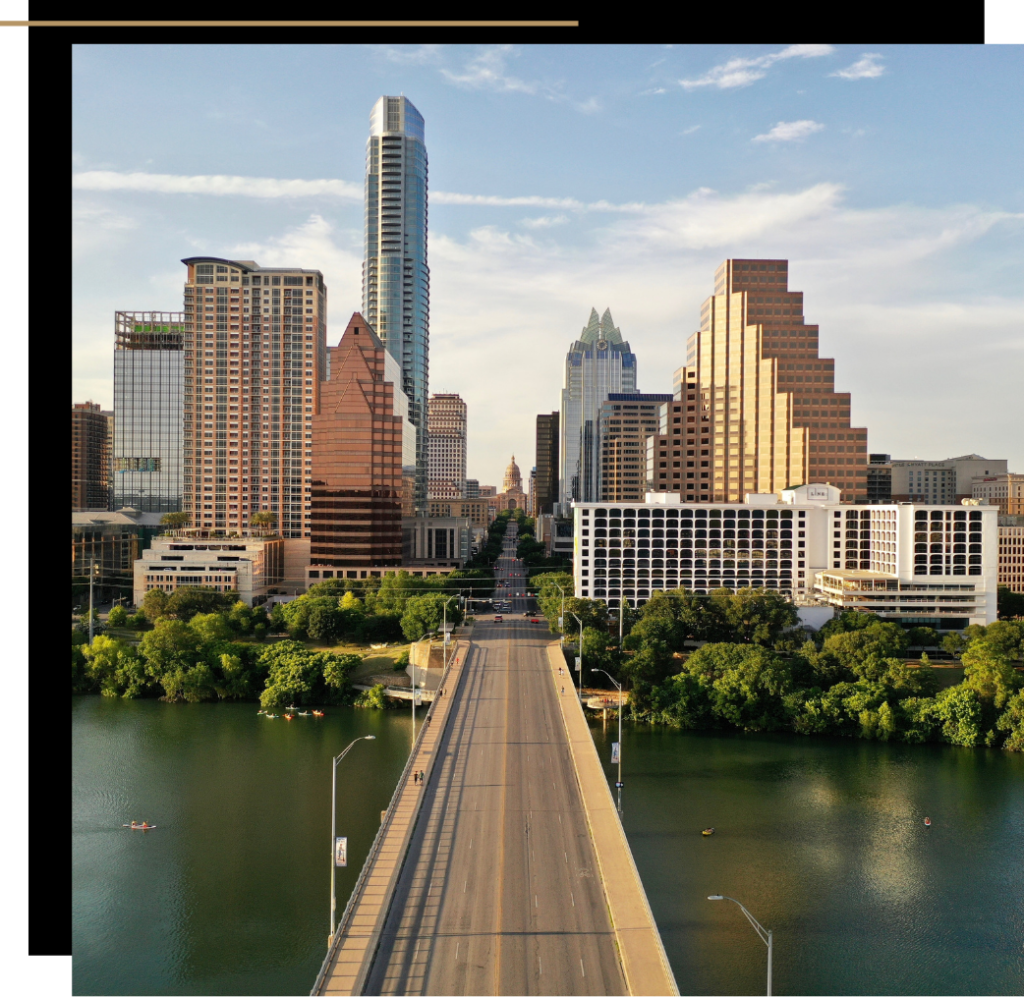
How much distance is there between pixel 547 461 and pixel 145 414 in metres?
112

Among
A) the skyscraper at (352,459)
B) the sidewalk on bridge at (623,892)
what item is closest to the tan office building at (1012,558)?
the skyscraper at (352,459)

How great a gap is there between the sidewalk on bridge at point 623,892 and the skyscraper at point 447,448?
169m

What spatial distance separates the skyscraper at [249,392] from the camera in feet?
261

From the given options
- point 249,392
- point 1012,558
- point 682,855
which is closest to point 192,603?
point 249,392

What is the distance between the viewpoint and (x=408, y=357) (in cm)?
10162

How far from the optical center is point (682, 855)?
23.2 metres

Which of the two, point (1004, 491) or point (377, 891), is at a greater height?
point (1004, 491)

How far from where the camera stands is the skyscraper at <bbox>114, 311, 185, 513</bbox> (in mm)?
88812

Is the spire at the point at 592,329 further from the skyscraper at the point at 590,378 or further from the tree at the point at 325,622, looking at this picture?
the tree at the point at 325,622

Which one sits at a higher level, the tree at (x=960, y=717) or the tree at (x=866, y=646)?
the tree at (x=866, y=646)

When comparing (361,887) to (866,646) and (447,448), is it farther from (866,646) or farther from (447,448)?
(447,448)

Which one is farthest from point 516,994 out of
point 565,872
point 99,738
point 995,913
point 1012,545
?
point 1012,545
